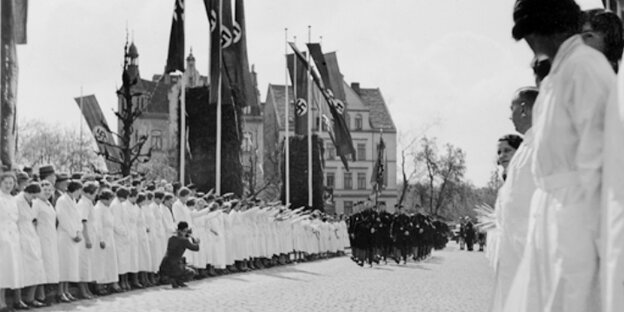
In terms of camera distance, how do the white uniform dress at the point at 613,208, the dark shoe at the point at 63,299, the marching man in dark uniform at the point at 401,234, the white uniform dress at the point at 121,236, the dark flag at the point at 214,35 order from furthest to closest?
the marching man in dark uniform at the point at 401,234 < the dark flag at the point at 214,35 < the white uniform dress at the point at 121,236 < the dark shoe at the point at 63,299 < the white uniform dress at the point at 613,208

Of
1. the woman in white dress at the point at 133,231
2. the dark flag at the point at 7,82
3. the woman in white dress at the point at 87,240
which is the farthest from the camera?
the woman in white dress at the point at 133,231

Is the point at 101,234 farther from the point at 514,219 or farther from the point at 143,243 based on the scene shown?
the point at 514,219

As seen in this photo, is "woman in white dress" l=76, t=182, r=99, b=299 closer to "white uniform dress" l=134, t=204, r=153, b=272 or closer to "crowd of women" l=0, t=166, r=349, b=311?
"crowd of women" l=0, t=166, r=349, b=311

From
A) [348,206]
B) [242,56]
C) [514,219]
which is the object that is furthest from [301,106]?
[348,206]

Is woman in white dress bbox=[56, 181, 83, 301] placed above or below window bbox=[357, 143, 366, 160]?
below

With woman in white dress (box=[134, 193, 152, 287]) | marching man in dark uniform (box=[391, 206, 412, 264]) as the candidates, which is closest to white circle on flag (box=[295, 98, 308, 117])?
marching man in dark uniform (box=[391, 206, 412, 264])

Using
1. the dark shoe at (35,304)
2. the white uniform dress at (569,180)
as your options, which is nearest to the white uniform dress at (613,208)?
the white uniform dress at (569,180)

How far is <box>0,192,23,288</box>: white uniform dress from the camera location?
42.0 ft

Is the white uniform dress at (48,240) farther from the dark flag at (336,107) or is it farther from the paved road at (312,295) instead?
the dark flag at (336,107)

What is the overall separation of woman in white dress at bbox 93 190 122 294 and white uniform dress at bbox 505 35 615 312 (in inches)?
525

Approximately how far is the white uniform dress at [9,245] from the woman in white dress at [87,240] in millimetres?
2236

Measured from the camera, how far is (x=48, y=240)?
14.3 metres

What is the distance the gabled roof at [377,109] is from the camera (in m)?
99.5

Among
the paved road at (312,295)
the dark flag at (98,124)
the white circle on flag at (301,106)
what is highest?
the white circle on flag at (301,106)
